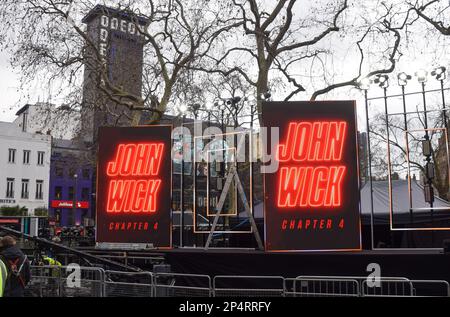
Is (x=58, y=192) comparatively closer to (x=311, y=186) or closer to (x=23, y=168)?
(x=23, y=168)

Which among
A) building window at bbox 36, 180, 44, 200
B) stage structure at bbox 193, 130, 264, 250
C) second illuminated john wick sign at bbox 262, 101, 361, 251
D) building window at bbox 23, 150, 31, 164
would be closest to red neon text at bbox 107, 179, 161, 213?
stage structure at bbox 193, 130, 264, 250

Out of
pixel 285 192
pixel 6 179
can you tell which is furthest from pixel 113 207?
pixel 6 179

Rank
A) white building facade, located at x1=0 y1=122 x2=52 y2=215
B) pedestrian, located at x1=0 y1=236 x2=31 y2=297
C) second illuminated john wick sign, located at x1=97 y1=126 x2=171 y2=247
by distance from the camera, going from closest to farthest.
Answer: pedestrian, located at x1=0 y1=236 x2=31 y2=297, second illuminated john wick sign, located at x1=97 y1=126 x2=171 y2=247, white building facade, located at x1=0 y1=122 x2=52 y2=215

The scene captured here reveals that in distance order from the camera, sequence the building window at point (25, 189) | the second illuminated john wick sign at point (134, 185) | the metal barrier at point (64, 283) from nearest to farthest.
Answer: the metal barrier at point (64, 283)
the second illuminated john wick sign at point (134, 185)
the building window at point (25, 189)

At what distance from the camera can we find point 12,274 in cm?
818

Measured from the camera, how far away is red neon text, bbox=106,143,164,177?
12234 millimetres

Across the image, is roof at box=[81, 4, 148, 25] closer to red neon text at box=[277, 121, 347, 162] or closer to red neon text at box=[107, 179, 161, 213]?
red neon text at box=[107, 179, 161, 213]

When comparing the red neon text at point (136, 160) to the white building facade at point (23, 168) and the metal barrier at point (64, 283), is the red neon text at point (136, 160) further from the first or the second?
the white building facade at point (23, 168)

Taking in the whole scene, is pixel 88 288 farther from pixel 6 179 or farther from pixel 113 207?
pixel 6 179

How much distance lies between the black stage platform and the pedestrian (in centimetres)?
363

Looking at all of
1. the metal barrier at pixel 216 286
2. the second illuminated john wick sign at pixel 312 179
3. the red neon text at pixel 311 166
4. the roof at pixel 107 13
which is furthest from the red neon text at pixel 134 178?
the roof at pixel 107 13

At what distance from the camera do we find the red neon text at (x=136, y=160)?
1223 centimetres

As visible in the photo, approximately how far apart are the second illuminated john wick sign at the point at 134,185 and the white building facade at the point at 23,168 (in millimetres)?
46694
